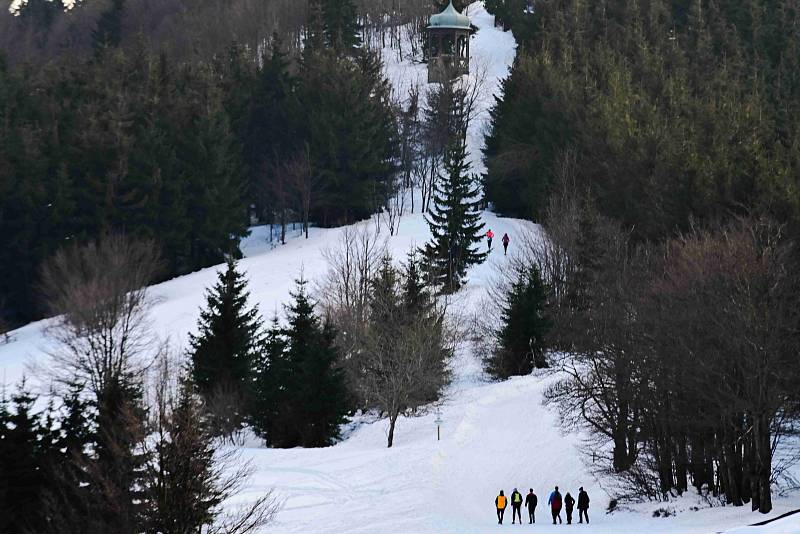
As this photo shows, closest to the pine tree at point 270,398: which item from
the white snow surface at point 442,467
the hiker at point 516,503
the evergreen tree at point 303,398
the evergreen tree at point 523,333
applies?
the evergreen tree at point 303,398

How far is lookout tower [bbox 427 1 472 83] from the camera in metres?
81.4

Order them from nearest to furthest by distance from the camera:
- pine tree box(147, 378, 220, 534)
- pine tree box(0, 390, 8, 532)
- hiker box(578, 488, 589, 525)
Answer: pine tree box(147, 378, 220, 534), pine tree box(0, 390, 8, 532), hiker box(578, 488, 589, 525)

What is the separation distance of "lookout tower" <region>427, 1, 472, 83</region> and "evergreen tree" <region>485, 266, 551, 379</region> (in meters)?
38.5

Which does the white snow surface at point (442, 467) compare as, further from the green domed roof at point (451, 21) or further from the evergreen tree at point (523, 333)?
the green domed roof at point (451, 21)

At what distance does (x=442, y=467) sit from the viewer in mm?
33531

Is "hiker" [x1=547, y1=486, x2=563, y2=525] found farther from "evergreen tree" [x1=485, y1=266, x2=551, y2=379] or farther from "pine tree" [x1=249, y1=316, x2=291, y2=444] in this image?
"evergreen tree" [x1=485, y1=266, x2=551, y2=379]

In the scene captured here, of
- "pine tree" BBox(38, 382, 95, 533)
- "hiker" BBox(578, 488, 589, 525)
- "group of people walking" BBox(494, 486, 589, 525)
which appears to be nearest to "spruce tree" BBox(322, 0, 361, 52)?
"group of people walking" BBox(494, 486, 589, 525)

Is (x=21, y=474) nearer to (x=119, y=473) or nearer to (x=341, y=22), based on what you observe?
(x=119, y=473)

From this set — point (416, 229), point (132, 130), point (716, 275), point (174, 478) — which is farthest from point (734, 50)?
point (174, 478)

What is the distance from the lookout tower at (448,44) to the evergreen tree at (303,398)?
46.0 metres

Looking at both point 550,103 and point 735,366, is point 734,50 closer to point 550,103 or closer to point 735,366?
point 550,103

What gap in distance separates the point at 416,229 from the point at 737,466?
3773 cm

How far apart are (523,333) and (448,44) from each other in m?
45.6

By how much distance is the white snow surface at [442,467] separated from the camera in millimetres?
26469
